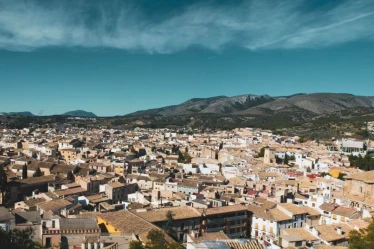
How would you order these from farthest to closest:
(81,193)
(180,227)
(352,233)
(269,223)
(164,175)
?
(164,175) < (81,193) < (269,223) < (180,227) < (352,233)

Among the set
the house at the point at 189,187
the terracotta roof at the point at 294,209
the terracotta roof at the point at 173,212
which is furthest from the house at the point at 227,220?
the house at the point at 189,187

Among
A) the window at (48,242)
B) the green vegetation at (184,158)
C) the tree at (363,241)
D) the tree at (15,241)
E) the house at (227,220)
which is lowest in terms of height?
the house at (227,220)

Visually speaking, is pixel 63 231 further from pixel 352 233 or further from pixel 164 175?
pixel 164 175

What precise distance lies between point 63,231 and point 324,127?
140406 mm

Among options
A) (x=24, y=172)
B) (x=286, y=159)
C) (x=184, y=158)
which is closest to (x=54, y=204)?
(x=24, y=172)

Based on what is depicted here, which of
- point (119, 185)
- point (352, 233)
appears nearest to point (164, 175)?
point (119, 185)

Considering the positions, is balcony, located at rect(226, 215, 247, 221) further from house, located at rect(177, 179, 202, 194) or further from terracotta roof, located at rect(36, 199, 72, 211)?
terracotta roof, located at rect(36, 199, 72, 211)

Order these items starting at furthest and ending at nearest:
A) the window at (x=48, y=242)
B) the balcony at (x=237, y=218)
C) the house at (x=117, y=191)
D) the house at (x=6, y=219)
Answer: the house at (x=117, y=191) < the balcony at (x=237, y=218) < the house at (x=6, y=219) < the window at (x=48, y=242)

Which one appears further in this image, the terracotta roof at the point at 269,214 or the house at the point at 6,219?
the terracotta roof at the point at 269,214

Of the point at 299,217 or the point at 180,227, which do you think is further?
the point at 299,217

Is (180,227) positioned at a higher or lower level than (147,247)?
lower

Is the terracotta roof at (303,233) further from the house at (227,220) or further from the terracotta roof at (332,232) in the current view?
the house at (227,220)

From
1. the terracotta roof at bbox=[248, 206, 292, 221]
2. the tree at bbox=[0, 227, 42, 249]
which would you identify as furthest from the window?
the terracotta roof at bbox=[248, 206, 292, 221]

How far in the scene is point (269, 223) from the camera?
33.8m
